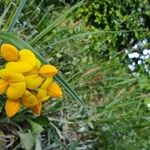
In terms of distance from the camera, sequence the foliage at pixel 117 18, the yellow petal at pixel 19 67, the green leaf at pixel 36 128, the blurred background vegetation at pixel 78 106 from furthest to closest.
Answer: the foliage at pixel 117 18, the blurred background vegetation at pixel 78 106, the green leaf at pixel 36 128, the yellow petal at pixel 19 67

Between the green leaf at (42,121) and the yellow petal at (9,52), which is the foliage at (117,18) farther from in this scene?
the yellow petal at (9,52)

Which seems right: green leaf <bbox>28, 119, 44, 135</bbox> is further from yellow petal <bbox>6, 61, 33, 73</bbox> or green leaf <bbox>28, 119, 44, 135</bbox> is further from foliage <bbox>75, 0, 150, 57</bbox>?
foliage <bbox>75, 0, 150, 57</bbox>

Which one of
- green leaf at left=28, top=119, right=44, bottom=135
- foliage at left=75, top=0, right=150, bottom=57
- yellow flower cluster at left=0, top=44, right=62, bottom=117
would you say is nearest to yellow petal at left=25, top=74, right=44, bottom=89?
yellow flower cluster at left=0, top=44, right=62, bottom=117

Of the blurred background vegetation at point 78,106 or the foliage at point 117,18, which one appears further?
the foliage at point 117,18

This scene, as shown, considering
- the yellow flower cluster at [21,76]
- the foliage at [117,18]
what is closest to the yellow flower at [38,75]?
the yellow flower cluster at [21,76]

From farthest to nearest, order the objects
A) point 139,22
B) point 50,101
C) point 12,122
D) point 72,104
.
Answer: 1. point 139,22
2. point 72,104
3. point 50,101
4. point 12,122

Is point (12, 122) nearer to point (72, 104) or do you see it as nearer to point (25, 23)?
point (72, 104)

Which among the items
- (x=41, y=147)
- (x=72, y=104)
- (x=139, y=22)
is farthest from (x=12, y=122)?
(x=139, y=22)
